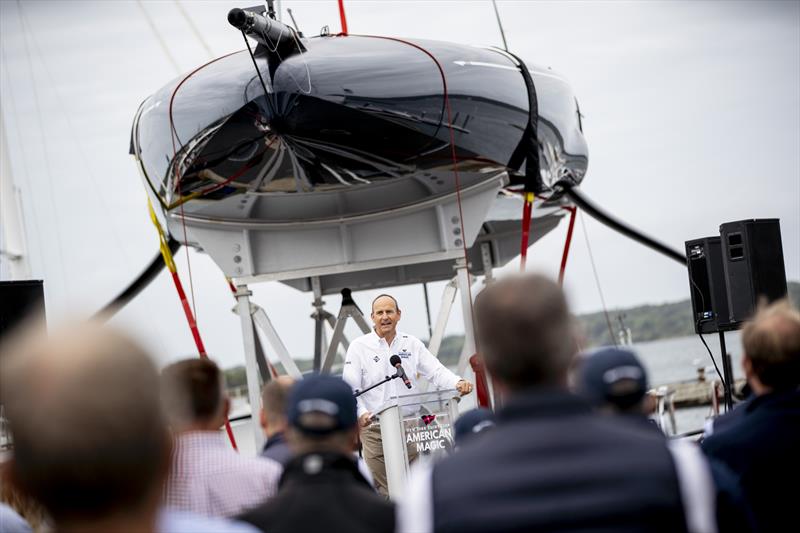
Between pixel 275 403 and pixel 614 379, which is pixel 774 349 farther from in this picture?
pixel 275 403

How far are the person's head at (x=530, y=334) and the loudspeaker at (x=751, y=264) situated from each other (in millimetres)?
6076

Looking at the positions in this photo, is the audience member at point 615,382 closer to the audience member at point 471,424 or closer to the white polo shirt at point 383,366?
the audience member at point 471,424

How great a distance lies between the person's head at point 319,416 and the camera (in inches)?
108

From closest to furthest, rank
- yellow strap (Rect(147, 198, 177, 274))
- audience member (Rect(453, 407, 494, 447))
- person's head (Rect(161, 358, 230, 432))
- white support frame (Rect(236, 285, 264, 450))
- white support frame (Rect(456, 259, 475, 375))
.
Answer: person's head (Rect(161, 358, 230, 432)), audience member (Rect(453, 407, 494, 447)), white support frame (Rect(456, 259, 475, 375)), white support frame (Rect(236, 285, 264, 450)), yellow strap (Rect(147, 198, 177, 274))

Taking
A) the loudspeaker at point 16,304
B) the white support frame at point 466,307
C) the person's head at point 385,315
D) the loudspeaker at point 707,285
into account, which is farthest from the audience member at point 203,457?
the white support frame at point 466,307

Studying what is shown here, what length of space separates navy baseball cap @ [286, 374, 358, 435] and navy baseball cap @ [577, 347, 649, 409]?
653 millimetres

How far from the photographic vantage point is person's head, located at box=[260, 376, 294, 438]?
3871 mm

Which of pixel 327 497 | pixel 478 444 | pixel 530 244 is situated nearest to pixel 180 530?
pixel 478 444

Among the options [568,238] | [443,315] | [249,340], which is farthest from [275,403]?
[568,238]

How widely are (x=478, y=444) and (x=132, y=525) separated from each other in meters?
0.80

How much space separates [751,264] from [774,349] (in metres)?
4.86

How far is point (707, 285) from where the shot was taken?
8.63 meters

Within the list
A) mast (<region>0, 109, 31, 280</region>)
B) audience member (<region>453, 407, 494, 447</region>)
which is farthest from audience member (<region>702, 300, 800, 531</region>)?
mast (<region>0, 109, 31, 280</region>)

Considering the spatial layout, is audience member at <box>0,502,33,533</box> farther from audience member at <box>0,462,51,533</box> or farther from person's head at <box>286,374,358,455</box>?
person's head at <box>286,374,358,455</box>
